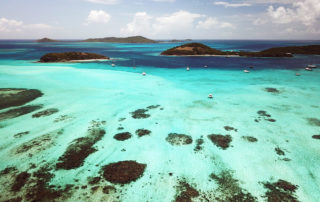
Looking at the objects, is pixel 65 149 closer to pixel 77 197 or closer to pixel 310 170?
pixel 77 197

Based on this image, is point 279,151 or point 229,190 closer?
point 229,190

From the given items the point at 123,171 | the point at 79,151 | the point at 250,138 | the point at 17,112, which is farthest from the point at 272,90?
the point at 17,112

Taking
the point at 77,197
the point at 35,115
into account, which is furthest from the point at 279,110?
the point at 35,115

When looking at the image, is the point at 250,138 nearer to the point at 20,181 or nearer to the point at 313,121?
the point at 313,121

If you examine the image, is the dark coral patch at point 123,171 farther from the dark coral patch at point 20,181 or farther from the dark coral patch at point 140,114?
the dark coral patch at point 140,114

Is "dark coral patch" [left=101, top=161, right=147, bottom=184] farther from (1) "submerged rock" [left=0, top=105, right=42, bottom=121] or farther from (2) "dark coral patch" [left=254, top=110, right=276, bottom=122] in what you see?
(1) "submerged rock" [left=0, top=105, right=42, bottom=121]
